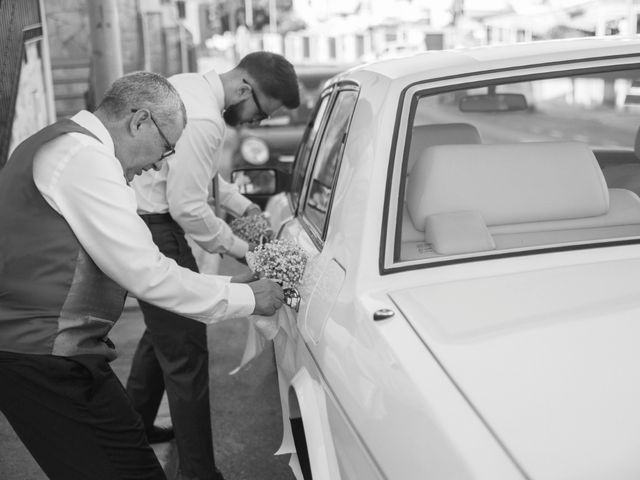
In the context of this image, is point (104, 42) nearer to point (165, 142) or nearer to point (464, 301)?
point (165, 142)

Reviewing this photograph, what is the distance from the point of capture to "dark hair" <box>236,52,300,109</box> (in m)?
3.73

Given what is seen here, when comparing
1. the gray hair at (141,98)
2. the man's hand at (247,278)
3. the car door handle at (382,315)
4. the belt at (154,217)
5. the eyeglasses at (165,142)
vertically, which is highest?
the gray hair at (141,98)

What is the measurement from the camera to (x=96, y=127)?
247 centimetres

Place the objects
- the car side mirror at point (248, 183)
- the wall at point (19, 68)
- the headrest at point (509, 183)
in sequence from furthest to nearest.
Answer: the wall at point (19, 68), the car side mirror at point (248, 183), the headrest at point (509, 183)

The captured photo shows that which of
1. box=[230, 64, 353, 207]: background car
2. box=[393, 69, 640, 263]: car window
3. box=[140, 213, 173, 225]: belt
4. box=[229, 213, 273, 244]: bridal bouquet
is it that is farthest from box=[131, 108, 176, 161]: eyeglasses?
box=[230, 64, 353, 207]: background car

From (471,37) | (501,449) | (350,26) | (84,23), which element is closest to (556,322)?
(501,449)

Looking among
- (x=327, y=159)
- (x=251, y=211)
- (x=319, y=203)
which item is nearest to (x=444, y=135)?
(x=327, y=159)

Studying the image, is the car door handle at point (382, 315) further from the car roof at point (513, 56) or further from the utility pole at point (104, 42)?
the utility pole at point (104, 42)

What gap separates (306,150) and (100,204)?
2.57 metres

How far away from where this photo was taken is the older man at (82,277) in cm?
234

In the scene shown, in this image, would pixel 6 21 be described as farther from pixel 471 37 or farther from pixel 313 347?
pixel 471 37

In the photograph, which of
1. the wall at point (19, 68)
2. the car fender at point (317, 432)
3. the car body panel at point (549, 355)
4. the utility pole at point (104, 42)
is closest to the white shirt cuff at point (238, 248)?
the car fender at point (317, 432)

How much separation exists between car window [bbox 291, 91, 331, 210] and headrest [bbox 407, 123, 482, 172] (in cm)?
52

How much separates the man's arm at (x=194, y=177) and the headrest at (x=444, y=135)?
3.13ft
